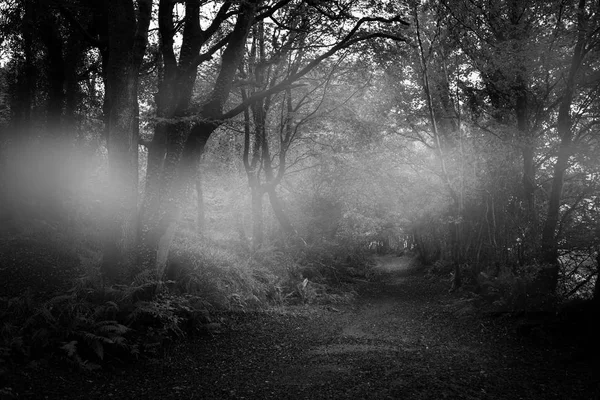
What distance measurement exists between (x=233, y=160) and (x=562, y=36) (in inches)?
543

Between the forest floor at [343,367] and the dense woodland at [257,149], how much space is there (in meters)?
0.56

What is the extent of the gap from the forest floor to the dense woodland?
561 mm

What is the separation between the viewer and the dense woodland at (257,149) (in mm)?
6879

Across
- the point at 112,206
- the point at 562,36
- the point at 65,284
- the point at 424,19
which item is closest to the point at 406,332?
the point at 112,206

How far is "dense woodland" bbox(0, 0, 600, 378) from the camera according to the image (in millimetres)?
6879

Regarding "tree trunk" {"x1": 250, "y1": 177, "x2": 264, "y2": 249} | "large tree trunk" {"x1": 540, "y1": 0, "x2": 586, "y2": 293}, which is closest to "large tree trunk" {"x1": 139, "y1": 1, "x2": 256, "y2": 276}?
"large tree trunk" {"x1": 540, "y1": 0, "x2": 586, "y2": 293}

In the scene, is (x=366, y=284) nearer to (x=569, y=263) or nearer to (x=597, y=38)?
(x=569, y=263)

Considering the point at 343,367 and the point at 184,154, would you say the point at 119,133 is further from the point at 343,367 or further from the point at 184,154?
the point at 343,367

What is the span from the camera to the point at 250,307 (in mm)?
8828

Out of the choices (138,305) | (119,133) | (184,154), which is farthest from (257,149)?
(138,305)

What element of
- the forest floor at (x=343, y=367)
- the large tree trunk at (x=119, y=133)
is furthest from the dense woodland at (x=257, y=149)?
the forest floor at (x=343, y=367)

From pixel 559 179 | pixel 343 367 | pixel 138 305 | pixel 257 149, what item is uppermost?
pixel 257 149

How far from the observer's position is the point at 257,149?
15.5 m

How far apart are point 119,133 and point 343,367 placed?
571cm
